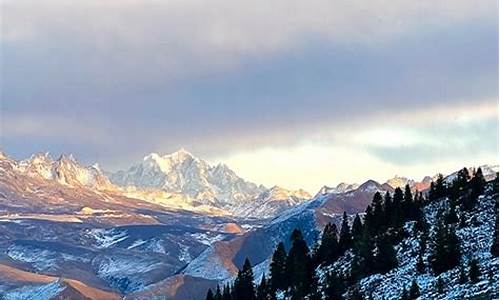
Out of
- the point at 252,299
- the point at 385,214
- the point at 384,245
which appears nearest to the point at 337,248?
the point at 385,214

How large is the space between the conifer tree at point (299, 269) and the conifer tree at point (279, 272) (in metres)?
1.33

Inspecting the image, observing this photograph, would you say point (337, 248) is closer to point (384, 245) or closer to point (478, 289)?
point (384, 245)

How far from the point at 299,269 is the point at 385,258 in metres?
21.2

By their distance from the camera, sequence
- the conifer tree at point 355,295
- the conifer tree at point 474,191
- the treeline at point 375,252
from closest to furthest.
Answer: the conifer tree at point 355,295 < the treeline at point 375,252 < the conifer tree at point 474,191

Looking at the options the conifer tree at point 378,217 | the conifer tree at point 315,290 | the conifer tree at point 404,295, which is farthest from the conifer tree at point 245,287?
the conifer tree at point 404,295

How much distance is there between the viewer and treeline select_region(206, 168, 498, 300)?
297ft

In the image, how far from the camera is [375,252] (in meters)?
108

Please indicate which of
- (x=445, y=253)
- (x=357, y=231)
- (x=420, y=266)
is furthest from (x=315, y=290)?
(x=357, y=231)

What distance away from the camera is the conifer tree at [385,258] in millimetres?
99375

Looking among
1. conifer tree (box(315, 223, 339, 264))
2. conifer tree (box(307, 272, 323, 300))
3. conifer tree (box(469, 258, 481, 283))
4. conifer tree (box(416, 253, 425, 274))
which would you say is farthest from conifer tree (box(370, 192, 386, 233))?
conifer tree (box(469, 258, 481, 283))

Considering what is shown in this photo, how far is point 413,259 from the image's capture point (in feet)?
319

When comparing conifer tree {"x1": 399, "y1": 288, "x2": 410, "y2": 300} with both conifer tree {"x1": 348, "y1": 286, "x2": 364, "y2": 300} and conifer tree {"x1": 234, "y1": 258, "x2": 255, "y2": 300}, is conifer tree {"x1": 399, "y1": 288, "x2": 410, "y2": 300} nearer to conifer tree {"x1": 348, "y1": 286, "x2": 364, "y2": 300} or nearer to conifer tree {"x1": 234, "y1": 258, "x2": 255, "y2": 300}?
conifer tree {"x1": 348, "y1": 286, "x2": 364, "y2": 300}

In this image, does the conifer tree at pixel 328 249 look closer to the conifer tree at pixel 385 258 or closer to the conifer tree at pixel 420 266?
the conifer tree at pixel 385 258

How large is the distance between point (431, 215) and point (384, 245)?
46.2 ft
